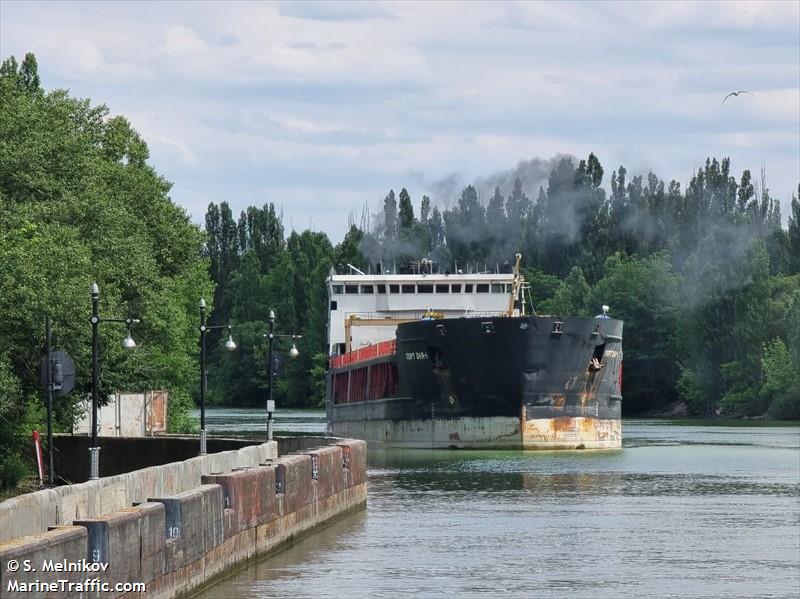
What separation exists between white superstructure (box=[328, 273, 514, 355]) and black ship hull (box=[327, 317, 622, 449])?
11401 mm

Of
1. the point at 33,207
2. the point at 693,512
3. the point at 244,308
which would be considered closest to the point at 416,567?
the point at 693,512

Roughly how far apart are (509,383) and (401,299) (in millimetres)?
19174

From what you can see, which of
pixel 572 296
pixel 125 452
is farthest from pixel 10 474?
pixel 572 296

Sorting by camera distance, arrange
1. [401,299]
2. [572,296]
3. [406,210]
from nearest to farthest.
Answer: [401,299], [572,296], [406,210]

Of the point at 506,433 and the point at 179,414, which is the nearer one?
the point at 506,433

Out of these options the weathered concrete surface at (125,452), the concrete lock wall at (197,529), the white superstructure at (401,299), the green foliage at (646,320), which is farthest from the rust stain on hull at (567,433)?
the green foliage at (646,320)

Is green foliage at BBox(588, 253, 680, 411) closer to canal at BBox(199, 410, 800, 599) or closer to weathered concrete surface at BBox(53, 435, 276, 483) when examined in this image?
canal at BBox(199, 410, 800, 599)

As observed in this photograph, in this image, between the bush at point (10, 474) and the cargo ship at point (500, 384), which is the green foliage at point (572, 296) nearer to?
the cargo ship at point (500, 384)

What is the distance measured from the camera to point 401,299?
8062 cm

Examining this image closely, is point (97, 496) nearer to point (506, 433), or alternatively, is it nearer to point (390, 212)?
point (506, 433)

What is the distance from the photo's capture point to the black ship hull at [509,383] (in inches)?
2442

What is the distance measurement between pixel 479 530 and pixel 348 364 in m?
47.7

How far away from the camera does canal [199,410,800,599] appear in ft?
81.5

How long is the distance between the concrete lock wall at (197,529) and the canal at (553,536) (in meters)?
0.49
